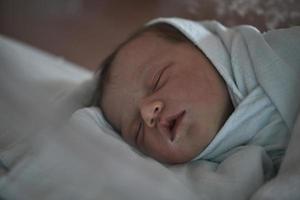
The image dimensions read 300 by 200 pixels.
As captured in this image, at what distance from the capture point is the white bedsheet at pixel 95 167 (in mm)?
445

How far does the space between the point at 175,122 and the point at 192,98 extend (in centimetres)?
4

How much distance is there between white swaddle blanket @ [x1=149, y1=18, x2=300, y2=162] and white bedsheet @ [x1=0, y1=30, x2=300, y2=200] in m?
0.03

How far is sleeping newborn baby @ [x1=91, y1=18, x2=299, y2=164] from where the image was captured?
1.80 feet

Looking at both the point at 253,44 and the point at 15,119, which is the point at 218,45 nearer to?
the point at 253,44

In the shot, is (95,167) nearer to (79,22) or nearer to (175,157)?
(175,157)

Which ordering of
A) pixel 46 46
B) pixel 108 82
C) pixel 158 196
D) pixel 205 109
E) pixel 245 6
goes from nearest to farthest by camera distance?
pixel 158 196
pixel 205 109
pixel 108 82
pixel 245 6
pixel 46 46

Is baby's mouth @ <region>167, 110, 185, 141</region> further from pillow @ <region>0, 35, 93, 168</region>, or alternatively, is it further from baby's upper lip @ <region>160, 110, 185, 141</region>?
pillow @ <region>0, 35, 93, 168</region>

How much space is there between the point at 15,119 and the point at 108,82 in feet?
0.50

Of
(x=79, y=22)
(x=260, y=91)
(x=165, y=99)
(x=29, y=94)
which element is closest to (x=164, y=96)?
(x=165, y=99)

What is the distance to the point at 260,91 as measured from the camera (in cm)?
57

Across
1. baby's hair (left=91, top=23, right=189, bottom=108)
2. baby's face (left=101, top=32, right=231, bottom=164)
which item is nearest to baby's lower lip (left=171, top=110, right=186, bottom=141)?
baby's face (left=101, top=32, right=231, bottom=164)

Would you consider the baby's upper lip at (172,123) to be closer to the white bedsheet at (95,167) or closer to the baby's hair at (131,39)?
the white bedsheet at (95,167)

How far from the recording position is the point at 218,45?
2.11ft

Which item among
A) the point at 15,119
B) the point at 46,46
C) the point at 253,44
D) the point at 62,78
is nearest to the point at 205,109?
the point at 253,44
